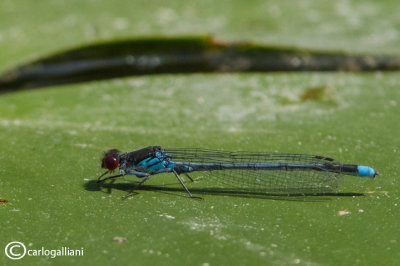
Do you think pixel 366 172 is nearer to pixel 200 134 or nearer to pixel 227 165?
pixel 227 165

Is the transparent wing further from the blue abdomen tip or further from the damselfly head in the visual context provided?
the damselfly head

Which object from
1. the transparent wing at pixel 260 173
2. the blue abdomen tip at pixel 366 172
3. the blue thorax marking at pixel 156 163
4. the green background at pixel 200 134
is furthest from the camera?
the blue thorax marking at pixel 156 163

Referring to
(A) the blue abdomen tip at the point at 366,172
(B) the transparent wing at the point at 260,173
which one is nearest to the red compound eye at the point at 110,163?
(B) the transparent wing at the point at 260,173

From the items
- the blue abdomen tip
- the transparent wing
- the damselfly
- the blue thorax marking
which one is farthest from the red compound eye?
the blue abdomen tip

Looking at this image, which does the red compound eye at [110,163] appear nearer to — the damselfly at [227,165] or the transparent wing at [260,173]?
the damselfly at [227,165]

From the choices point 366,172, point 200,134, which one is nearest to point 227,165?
point 200,134
